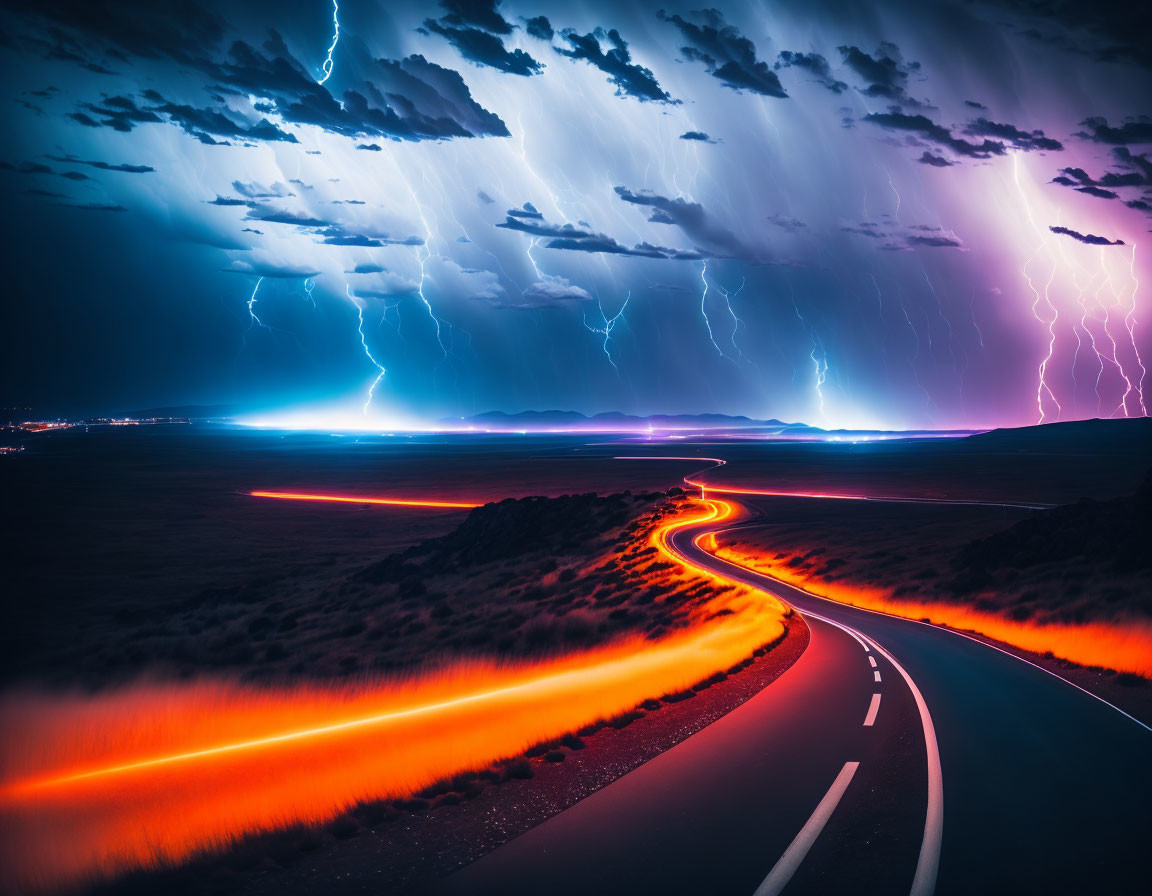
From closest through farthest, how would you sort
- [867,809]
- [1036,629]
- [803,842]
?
[803,842], [867,809], [1036,629]

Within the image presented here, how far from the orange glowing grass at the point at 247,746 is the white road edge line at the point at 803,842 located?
3088 millimetres

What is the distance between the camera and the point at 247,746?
25.5 ft

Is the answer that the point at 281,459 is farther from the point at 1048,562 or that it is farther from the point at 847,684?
the point at 847,684

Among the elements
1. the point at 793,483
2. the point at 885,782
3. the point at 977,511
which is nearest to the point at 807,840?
the point at 885,782

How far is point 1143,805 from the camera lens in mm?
6262

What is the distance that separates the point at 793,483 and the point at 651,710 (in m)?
83.8

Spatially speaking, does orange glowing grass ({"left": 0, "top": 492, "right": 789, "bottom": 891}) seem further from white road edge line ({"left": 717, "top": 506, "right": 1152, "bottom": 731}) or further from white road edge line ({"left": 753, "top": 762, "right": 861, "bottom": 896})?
white road edge line ({"left": 717, "top": 506, "right": 1152, "bottom": 731})

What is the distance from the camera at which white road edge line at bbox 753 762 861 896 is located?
4672 mm

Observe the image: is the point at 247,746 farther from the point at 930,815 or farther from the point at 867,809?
the point at 930,815

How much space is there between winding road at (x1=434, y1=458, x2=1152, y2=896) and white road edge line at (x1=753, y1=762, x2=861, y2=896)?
0.05 ft

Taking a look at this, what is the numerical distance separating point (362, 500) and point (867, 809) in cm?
7157

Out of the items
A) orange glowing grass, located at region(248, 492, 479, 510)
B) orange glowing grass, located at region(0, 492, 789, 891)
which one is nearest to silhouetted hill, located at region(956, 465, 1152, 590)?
orange glowing grass, located at region(0, 492, 789, 891)

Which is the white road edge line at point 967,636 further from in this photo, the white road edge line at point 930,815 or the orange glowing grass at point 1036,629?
the white road edge line at point 930,815

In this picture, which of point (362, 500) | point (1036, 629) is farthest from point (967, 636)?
point (362, 500)
